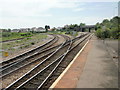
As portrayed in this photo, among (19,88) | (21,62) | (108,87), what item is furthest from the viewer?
(21,62)

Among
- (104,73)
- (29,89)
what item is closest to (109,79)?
(104,73)

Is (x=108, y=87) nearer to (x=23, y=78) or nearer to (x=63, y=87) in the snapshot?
(x=63, y=87)

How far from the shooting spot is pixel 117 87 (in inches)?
248

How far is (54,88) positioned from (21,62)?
6.31 meters

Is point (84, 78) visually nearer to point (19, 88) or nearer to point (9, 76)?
point (19, 88)

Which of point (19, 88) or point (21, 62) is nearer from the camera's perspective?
point (19, 88)

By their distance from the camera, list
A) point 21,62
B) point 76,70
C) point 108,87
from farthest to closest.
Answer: point 21,62, point 76,70, point 108,87

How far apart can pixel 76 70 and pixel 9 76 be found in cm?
432

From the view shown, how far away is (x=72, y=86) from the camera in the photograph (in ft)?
21.4

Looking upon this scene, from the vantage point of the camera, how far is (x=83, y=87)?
6.30 metres

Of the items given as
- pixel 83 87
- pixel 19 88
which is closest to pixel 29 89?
pixel 19 88

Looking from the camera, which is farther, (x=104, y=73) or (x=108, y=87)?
(x=104, y=73)

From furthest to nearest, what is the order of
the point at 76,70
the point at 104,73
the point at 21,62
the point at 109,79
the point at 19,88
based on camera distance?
the point at 21,62 → the point at 76,70 → the point at 104,73 → the point at 109,79 → the point at 19,88

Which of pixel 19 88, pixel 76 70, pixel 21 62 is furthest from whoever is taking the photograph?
pixel 21 62
